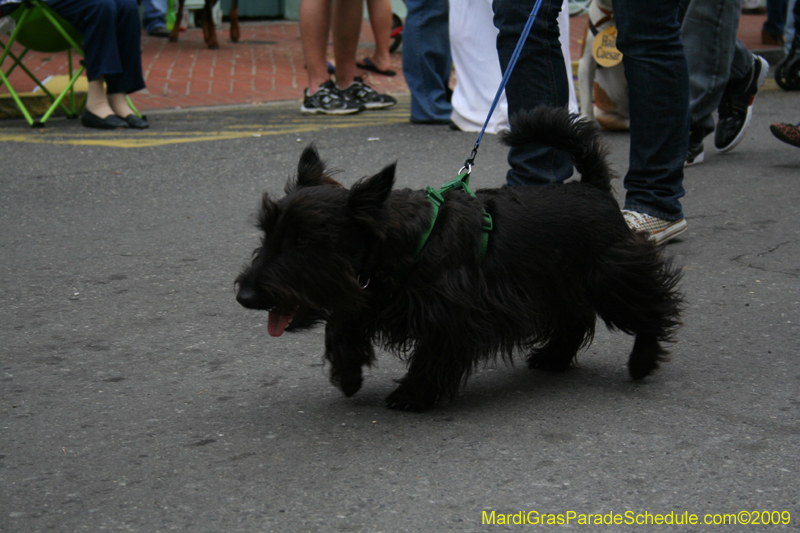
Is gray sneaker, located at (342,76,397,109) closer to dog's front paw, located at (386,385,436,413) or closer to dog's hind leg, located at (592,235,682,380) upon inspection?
dog's hind leg, located at (592,235,682,380)

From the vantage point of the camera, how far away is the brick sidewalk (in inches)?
356

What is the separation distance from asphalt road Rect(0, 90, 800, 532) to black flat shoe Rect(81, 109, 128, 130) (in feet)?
8.65

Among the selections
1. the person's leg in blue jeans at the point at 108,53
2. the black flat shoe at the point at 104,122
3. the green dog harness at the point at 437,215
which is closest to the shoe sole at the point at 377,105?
the person's leg in blue jeans at the point at 108,53

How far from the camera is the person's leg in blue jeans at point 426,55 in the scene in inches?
281

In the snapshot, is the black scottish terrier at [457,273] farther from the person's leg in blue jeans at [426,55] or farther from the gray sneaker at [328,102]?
the gray sneaker at [328,102]

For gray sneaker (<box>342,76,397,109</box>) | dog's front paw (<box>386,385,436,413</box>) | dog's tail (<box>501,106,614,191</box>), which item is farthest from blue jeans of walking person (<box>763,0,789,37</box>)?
dog's front paw (<box>386,385,436,413</box>)

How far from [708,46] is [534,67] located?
211cm

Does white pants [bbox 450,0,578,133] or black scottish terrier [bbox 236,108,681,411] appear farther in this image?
white pants [bbox 450,0,578,133]

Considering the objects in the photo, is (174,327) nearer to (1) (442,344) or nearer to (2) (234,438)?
(2) (234,438)

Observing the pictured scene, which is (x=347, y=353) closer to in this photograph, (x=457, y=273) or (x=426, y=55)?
(x=457, y=273)

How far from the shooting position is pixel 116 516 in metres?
1.88

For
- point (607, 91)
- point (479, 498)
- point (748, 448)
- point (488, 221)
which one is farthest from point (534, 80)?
point (607, 91)

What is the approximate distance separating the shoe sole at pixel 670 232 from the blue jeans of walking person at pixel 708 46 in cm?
158

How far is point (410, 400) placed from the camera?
2.44m
